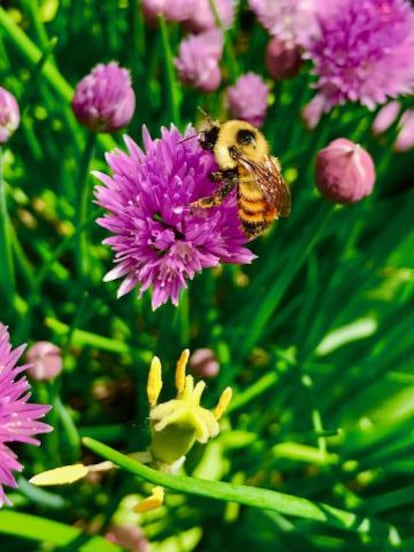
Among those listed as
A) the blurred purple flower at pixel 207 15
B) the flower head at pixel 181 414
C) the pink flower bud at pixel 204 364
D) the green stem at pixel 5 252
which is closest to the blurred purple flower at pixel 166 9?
the blurred purple flower at pixel 207 15

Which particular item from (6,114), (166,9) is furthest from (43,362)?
(166,9)

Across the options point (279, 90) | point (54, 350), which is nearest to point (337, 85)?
point (279, 90)

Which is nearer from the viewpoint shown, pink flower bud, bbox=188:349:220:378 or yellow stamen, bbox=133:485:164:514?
yellow stamen, bbox=133:485:164:514

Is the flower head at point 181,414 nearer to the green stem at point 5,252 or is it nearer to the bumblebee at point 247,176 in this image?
the bumblebee at point 247,176

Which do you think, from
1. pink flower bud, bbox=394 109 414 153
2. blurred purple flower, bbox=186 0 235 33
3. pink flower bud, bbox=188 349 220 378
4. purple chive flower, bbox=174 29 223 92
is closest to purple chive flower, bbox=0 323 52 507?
pink flower bud, bbox=188 349 220 378

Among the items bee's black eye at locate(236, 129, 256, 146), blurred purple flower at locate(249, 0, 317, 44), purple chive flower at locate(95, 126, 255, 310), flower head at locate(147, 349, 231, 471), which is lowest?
flower head at locate(147, 349, 231, 471)

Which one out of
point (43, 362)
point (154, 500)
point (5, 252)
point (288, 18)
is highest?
point (288, 18)

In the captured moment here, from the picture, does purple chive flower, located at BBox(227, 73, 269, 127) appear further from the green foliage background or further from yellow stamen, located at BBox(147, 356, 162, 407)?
yellow stamen, located at BBox(147, 356, 162, 407)

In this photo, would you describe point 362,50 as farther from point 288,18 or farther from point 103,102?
point 103,102

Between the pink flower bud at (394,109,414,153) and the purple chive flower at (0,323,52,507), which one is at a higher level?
the pink flower bud at (394,109,414,153)
